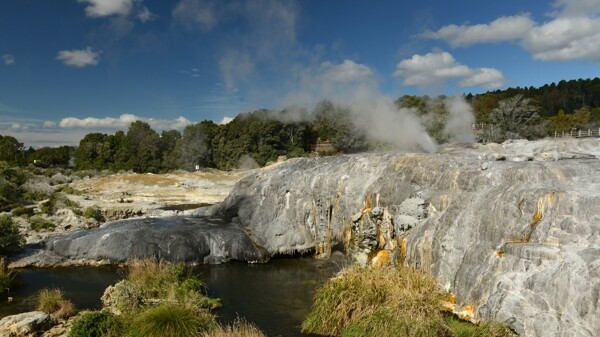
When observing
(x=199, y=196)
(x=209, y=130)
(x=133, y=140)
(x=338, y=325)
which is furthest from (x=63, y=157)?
(x=338, y=325)

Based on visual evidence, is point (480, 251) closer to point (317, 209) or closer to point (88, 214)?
point (317, 209)

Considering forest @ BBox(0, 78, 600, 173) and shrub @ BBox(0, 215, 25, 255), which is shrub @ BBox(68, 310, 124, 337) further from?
forest @ BBox(0, 78, 600, 173)

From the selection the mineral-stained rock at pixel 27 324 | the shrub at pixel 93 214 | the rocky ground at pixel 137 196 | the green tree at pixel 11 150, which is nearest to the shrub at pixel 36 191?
the rocky ground at pixel 137 196

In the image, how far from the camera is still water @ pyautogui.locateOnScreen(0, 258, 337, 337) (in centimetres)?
1536

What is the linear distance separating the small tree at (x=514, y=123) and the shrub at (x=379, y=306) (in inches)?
1587

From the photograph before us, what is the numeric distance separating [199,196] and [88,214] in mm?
15142

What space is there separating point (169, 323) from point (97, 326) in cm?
211

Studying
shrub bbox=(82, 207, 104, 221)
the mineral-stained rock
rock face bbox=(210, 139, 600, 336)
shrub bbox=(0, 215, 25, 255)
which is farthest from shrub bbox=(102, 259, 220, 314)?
shrub bbox=(82, 207, 104, 221)

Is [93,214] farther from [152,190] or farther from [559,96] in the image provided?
[559,96]

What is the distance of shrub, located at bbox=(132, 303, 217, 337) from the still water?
243 cm

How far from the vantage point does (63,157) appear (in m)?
99.0

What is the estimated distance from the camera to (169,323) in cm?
1191

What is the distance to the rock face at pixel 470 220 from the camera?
11.3 metres

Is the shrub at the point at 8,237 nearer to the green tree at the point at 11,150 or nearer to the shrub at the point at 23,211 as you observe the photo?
the shrub at the point at 23,211
